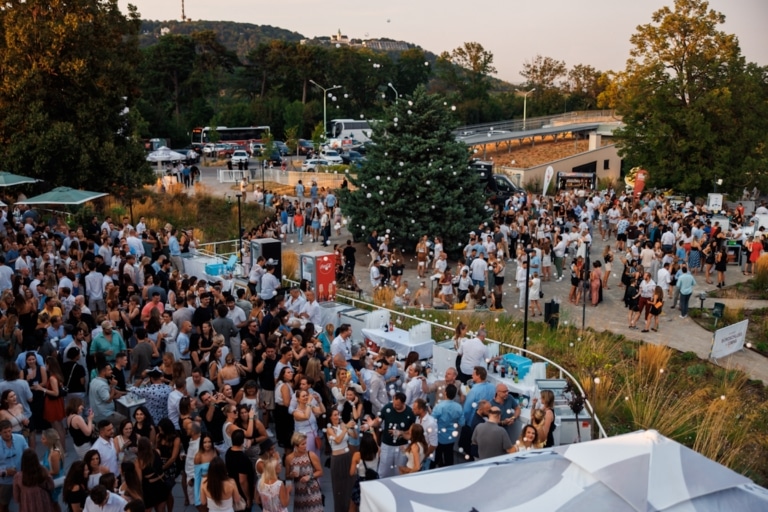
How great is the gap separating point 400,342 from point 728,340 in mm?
7446

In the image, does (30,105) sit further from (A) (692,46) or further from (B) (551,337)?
(A) (692,46)

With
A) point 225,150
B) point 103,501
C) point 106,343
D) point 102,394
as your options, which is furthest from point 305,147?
point 103,501

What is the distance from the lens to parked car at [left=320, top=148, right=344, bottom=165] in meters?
47.8

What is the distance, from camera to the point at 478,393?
862cm

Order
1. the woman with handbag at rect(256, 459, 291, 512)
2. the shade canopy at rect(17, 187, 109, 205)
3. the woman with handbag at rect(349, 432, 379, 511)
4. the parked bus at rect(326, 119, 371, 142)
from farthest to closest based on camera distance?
the parked bus at rect(326, 119, 371, 142)
the shade canopy at rect(17, 187, 109, 205)
the woman with handbag at rect(349, 432, 379, 511)
the woman with handbag at rect(256, 459, 291, 512)

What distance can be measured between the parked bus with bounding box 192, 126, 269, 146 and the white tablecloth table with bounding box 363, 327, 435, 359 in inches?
2036

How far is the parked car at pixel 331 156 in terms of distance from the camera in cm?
4784

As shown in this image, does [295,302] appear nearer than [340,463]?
No

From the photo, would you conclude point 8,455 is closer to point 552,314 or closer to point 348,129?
point 552,314

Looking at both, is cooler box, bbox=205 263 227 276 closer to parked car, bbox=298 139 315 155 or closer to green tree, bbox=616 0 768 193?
green tree, bbox=616 0 768 193

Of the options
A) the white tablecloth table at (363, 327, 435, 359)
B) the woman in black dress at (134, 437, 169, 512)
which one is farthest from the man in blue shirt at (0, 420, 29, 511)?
the white tablecloth table at (363, 327, 435, 359)

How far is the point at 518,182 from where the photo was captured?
1678 inches

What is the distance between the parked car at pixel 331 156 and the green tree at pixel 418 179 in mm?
23407

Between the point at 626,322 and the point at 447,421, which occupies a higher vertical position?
the point at 447,421
